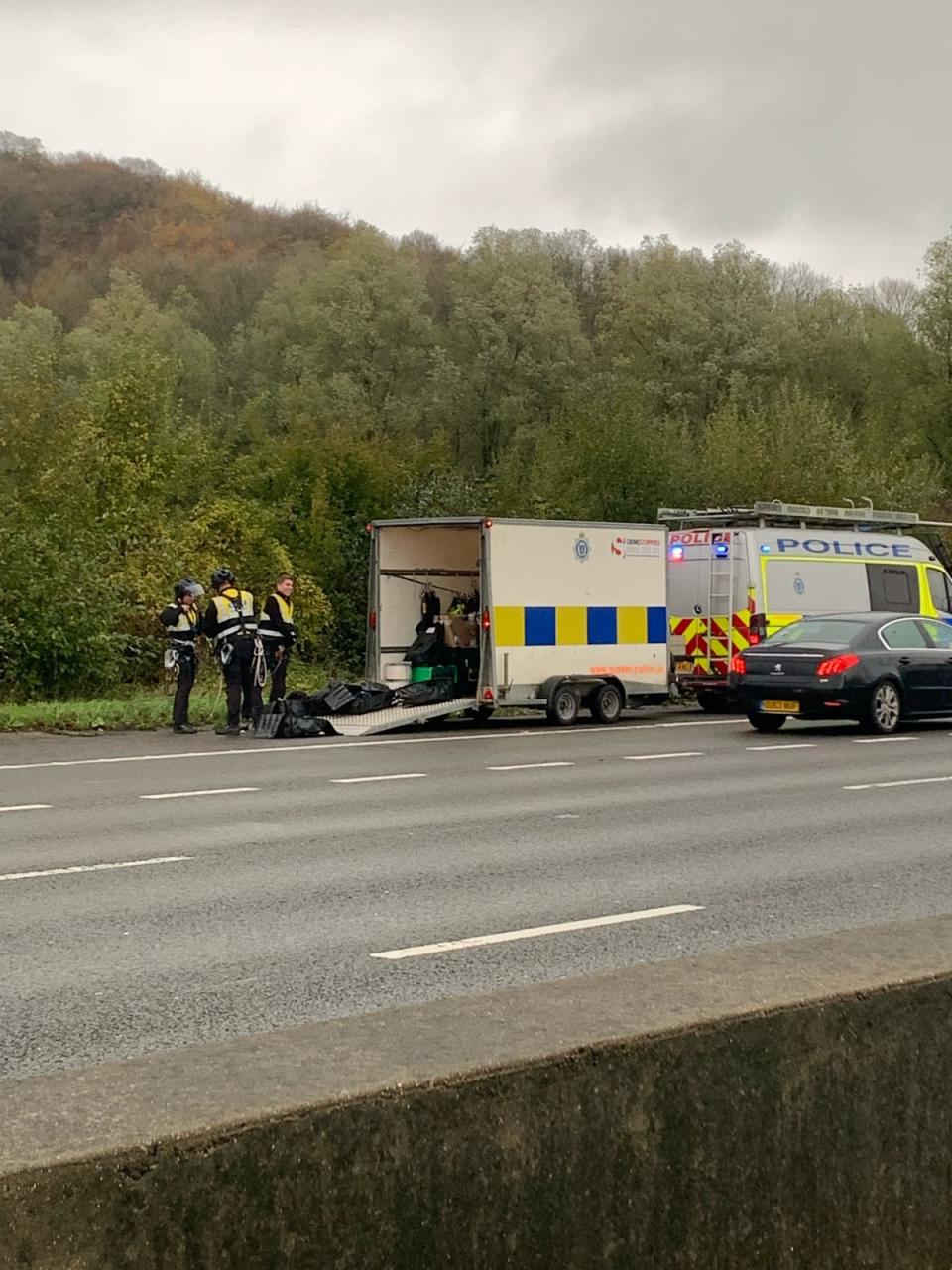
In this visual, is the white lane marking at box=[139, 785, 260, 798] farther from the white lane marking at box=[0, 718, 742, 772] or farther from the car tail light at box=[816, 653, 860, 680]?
the car tail light at box=[816, 653, 860, 680]

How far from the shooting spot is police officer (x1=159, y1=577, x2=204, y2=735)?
64.6 feet

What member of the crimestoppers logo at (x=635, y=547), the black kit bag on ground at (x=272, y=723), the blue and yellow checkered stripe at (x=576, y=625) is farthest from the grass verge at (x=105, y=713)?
the crimestoppers logo at (x=635, y=547)

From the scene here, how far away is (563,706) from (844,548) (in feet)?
21.1

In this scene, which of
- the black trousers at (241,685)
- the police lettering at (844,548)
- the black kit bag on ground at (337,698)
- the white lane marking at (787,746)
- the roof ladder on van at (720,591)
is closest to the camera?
the white lane marking at (787,746)

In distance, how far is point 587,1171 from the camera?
296 centimetres

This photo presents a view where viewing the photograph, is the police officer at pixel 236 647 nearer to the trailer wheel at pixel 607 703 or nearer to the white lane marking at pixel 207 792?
the trailer wheel at pixel 607 703

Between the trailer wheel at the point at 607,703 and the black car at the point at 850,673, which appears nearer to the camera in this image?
the black car at the point at 850,673

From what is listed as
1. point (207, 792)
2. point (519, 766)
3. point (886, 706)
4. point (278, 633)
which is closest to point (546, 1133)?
point (207, 792)

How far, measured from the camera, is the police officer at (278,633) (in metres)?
20.5

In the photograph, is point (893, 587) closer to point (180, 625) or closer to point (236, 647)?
point (236, 647)

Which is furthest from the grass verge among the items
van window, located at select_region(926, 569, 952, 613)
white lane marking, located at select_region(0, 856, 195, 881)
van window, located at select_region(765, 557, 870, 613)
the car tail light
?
van window, located at select_region(926, 569, 952, 613)

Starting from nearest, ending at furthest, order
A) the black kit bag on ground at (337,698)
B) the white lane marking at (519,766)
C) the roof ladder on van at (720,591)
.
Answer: the white lane marking at (519,766), the black kit bag on ground at (337,698), the roof ladder on van at (720,591)

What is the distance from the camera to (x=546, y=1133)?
2873mm

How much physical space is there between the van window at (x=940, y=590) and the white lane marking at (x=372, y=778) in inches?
528
